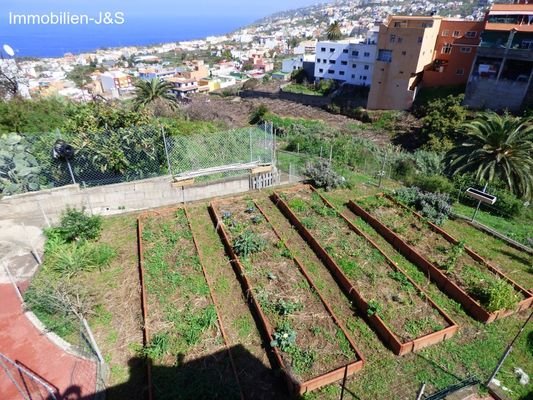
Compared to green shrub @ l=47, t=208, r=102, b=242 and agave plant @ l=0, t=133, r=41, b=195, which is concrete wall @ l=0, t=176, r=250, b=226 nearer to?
agave plant @ l=0, t=133, r=41, b=195

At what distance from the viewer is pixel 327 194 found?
38.7 ft

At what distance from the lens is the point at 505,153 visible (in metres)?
11.2

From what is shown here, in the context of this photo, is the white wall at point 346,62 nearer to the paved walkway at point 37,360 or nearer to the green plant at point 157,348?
the green plant at point 157,348

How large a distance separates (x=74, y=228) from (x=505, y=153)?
14.9m

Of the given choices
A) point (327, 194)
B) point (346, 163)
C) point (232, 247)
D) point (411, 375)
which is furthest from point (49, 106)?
point (411, 375)

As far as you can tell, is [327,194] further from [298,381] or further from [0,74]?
[0,74]

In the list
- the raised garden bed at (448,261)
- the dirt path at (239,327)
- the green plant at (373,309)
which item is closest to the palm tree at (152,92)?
the dirt path at (239,327)

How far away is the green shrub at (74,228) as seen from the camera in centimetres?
873

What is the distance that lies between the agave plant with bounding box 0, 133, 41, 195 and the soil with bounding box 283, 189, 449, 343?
855cm

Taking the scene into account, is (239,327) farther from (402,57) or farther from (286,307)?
(402,57)

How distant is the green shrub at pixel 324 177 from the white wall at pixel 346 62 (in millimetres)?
38470

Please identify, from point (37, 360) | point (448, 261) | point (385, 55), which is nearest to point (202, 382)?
point (37, 360)

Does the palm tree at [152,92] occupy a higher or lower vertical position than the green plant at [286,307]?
higher

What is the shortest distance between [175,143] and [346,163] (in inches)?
330
